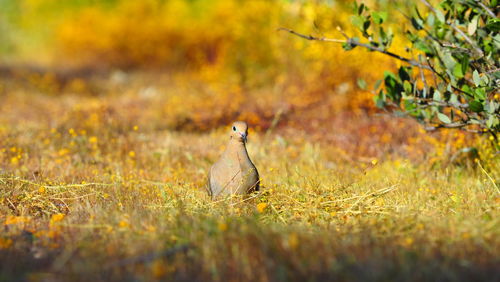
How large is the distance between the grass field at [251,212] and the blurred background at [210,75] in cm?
49

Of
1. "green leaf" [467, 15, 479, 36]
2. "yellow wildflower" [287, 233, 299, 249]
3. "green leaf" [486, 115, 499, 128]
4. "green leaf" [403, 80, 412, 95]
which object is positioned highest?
"green leaf" [467, 15, 479, 36]

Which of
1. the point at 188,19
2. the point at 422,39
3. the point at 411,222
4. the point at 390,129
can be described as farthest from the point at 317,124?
the point at 188,19

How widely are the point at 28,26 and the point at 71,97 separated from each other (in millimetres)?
12599

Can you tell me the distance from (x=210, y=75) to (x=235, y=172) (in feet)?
29.2

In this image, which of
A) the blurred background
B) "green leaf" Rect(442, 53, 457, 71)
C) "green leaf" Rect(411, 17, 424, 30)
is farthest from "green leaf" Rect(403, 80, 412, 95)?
the blurred background

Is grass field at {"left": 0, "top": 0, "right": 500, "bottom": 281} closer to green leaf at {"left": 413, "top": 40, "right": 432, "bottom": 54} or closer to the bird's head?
green leaf at {"left": 413, "top": 40, "right": 432, "bottom": 54}

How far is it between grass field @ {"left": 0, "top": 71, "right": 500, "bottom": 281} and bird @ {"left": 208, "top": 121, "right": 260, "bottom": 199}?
106 millimetres

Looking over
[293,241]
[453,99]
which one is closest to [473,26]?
[453,99]

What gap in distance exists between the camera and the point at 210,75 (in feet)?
42.9

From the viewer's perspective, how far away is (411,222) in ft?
11.7

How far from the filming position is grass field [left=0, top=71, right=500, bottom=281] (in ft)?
9.62

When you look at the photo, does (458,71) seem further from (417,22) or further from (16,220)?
(16,220)

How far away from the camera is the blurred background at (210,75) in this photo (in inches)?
312

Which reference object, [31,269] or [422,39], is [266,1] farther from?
[31,269]
